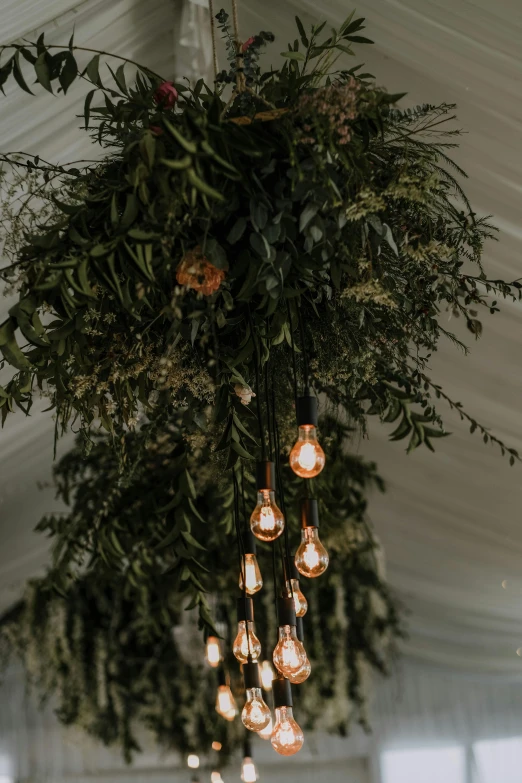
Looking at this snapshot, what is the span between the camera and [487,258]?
2.70m

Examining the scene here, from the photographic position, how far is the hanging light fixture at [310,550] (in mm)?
1680

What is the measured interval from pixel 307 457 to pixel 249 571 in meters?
0.61

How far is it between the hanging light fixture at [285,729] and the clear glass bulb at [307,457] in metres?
0.51

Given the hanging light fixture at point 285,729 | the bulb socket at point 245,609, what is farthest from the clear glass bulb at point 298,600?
the hanging light fixture at point 285,729

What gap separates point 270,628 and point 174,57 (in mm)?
3413

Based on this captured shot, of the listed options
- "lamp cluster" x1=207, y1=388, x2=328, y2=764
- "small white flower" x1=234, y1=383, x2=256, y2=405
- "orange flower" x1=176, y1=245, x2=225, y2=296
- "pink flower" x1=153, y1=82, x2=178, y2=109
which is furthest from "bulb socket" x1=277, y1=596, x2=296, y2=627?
"pink flower" x1=153, y1=82, x2=178, y2=109

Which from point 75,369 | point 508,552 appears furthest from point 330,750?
point 75,369

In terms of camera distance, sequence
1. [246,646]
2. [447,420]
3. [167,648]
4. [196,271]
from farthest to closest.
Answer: [167,648]
[447,420]
[246,646]
[196,271]

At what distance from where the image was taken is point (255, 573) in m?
2.09

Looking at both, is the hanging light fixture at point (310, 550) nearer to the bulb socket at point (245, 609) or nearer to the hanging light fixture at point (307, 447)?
the hanging light fixture at point (307, 447)

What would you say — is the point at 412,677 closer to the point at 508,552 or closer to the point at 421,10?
the point at 508,552

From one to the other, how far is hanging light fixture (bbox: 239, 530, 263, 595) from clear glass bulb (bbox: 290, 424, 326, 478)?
0.52m

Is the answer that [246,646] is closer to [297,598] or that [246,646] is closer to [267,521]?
[297,598]

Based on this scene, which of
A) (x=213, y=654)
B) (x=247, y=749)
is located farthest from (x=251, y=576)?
(x=247, y=749)
